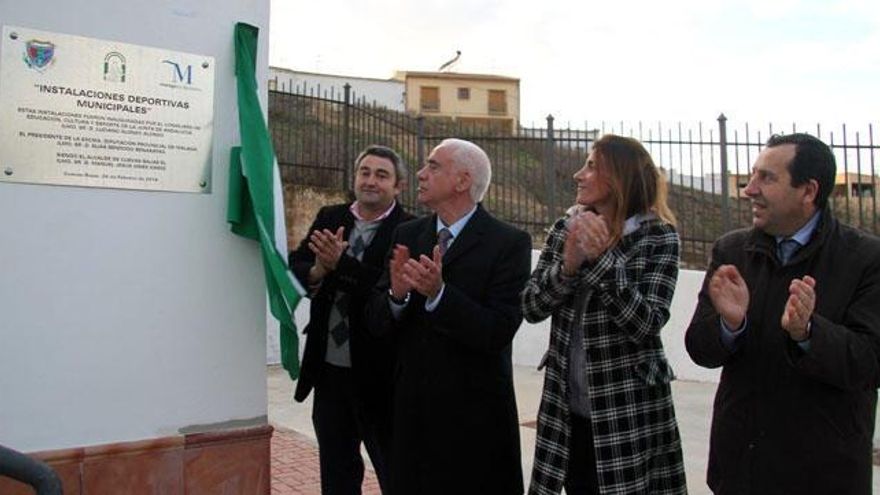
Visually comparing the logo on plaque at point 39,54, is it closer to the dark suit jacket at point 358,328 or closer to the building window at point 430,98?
the dark suit jacket at point 358,328

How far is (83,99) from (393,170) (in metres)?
1.43

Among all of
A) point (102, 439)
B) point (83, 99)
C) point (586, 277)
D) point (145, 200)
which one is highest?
point (83, 99)

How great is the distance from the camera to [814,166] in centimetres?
257

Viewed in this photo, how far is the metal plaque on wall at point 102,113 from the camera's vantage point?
2762 mm

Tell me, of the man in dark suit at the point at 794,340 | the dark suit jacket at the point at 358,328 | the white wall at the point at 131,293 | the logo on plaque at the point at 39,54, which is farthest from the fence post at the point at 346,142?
the man in dark suit at the point at 794,340

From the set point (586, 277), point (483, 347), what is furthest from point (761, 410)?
point (483, 347)

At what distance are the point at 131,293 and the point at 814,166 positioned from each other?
2.50 m

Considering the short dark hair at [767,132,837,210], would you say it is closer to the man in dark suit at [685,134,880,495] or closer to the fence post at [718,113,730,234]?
the man in dark suit at [685,134,880,495]

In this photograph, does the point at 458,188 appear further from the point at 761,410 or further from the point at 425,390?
the point at 761,410

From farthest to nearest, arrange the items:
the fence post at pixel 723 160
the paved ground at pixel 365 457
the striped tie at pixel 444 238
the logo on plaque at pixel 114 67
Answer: the fence post at pixel 723 160, the paved ground at pixel 365 457, the striped tie at pixel 444 238, the logo on plaque at pixel 114 67

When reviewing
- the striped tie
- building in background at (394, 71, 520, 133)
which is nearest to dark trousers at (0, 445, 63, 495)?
the striped tie

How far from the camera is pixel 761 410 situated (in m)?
2.53

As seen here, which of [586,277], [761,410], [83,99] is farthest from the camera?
[83,99]

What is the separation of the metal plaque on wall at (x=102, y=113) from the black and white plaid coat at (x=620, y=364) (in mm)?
1506
